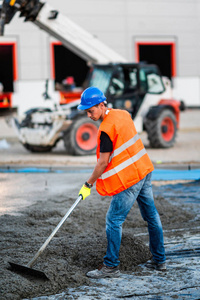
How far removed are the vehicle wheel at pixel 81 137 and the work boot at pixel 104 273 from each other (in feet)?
25.5

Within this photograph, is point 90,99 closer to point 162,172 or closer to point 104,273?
point 104,273

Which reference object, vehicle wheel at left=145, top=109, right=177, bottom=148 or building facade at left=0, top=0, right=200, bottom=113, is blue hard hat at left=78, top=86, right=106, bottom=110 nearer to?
vehicle wheel at left=145, top=109, right=177, bottom=148

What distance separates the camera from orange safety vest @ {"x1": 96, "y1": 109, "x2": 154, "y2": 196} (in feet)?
16.3

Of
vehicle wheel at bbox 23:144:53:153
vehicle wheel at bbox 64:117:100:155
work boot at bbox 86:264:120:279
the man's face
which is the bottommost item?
vehicle wheel at bbox 23:144:53:153

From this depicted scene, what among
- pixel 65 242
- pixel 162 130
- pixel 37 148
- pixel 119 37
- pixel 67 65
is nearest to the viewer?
pixel 65 242

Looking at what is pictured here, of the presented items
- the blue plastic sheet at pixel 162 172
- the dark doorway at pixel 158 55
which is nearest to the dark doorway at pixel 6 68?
the dark doorway at pixel 158 55

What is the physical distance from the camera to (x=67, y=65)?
110 ft

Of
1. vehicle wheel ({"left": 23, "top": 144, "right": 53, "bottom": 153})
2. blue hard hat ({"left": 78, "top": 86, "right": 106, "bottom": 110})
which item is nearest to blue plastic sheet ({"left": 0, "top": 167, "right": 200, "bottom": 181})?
vehicle wheel ({"left": 23, "top": 144, "right": 53, "bottom": 153})

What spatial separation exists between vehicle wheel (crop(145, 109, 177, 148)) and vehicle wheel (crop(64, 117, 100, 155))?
1642mm

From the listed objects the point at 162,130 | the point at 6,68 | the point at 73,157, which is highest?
the point at 6,68

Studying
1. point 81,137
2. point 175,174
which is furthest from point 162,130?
point 175,174

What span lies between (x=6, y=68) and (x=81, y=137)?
66.6ft

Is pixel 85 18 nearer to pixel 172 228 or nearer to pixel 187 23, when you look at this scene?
pixel 187 23

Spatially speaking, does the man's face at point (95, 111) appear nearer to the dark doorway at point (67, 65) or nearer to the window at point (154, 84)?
the window at point (154, 84)
